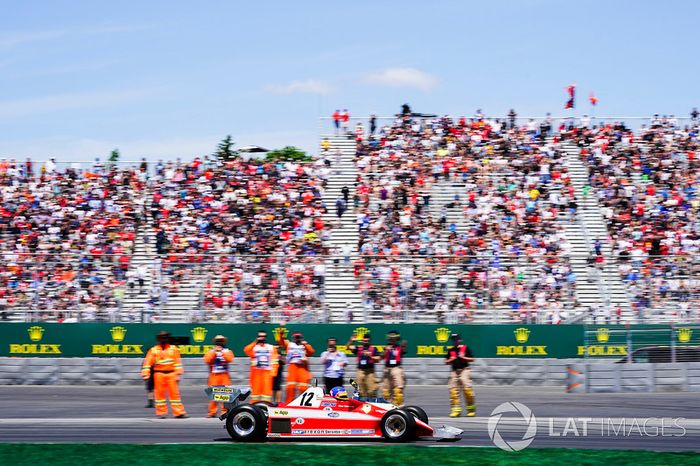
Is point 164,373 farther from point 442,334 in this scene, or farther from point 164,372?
point 442,334

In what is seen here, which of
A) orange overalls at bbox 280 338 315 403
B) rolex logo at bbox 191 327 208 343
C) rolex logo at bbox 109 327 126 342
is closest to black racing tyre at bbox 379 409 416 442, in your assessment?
orange overalls at bbox 280 338 315 403

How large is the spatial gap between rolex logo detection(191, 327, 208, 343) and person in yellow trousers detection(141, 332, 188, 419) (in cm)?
871

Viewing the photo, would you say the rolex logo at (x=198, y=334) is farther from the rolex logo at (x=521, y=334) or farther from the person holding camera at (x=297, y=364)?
the rolex logo at (x=521, y=334)

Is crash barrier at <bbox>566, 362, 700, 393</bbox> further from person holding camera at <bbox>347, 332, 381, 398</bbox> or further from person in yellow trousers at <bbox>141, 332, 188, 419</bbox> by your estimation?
person in yellow trousers at <bbox>141, 332, 188, 419</bbox>

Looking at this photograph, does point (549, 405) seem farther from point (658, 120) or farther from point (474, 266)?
point (658, 120)

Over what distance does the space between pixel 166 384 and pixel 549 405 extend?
8.07 metres

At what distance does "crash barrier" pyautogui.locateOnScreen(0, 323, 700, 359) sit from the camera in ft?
88.8

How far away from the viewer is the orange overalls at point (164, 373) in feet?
59.3

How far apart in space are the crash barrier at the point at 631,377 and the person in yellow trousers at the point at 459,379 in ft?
19.3

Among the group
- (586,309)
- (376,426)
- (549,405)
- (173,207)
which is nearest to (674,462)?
(376,426)

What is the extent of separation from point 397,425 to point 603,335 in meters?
13.0

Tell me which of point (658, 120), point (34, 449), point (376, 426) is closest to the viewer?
point (34, 449)

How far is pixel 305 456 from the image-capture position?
13328mm

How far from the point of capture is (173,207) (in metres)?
31.8
